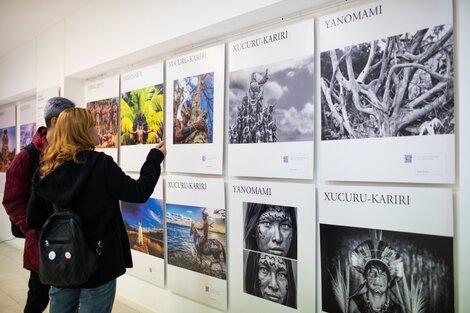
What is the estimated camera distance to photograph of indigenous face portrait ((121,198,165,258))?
9.87 feet

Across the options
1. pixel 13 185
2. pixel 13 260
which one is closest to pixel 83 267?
pixel 13 185

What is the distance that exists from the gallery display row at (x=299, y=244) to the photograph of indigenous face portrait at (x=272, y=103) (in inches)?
13.5

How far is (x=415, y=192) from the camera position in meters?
1.71

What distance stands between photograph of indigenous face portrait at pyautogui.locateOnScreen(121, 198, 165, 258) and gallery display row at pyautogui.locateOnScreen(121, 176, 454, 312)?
0.02 meters

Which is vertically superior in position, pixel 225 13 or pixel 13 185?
pixel 225 13

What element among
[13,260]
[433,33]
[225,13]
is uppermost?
[225,13]

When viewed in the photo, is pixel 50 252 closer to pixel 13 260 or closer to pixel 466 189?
pixel 466 189

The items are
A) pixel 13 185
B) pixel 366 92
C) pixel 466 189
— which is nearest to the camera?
pixel 466 189

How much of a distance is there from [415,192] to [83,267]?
5.54 ft

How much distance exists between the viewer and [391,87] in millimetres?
1754

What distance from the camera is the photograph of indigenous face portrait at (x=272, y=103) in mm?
2062

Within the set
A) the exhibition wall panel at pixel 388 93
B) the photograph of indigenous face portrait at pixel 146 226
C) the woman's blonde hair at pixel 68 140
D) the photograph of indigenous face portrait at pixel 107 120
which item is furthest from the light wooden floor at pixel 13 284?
the exhibition wall panel at pixel 388 93

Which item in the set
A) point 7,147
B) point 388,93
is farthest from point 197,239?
point 7,147

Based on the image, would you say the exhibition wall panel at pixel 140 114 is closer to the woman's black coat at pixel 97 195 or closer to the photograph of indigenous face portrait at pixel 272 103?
the photograph of indigenous face portrait at pixel 272 103
